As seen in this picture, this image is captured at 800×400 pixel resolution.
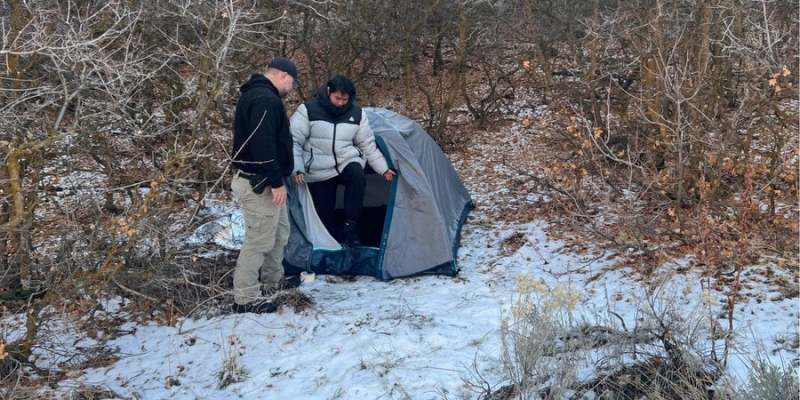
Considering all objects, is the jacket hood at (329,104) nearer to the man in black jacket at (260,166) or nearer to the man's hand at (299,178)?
the man's hand at (299,178)

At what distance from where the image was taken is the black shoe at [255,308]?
4.44 m

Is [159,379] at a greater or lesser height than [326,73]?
lesser

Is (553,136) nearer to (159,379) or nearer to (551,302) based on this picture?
(551,302)

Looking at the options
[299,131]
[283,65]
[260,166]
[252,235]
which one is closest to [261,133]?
[260,166]

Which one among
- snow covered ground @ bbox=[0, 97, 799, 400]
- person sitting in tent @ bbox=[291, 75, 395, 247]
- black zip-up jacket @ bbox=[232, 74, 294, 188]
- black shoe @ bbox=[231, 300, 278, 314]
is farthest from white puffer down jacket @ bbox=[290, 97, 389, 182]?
black shoe @ bbox=[231, 300, 278, 314]

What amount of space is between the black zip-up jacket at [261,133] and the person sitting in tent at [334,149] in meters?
0.75

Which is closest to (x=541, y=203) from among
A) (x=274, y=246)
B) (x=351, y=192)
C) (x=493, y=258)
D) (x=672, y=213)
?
(x=493, y=258)

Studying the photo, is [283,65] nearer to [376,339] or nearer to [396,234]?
[396,234]

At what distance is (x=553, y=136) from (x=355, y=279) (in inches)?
167

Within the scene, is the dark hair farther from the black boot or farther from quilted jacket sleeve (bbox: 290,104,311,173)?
the black boot

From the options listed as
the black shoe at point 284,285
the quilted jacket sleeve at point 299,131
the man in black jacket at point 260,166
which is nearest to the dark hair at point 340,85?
the quilted jacket sleeve at point 299,131

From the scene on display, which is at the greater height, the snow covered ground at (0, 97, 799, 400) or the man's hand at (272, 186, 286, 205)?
the man's hand at (272, 186, 286, 205)

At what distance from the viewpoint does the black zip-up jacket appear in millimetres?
4113

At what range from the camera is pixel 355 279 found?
17.0 feet
